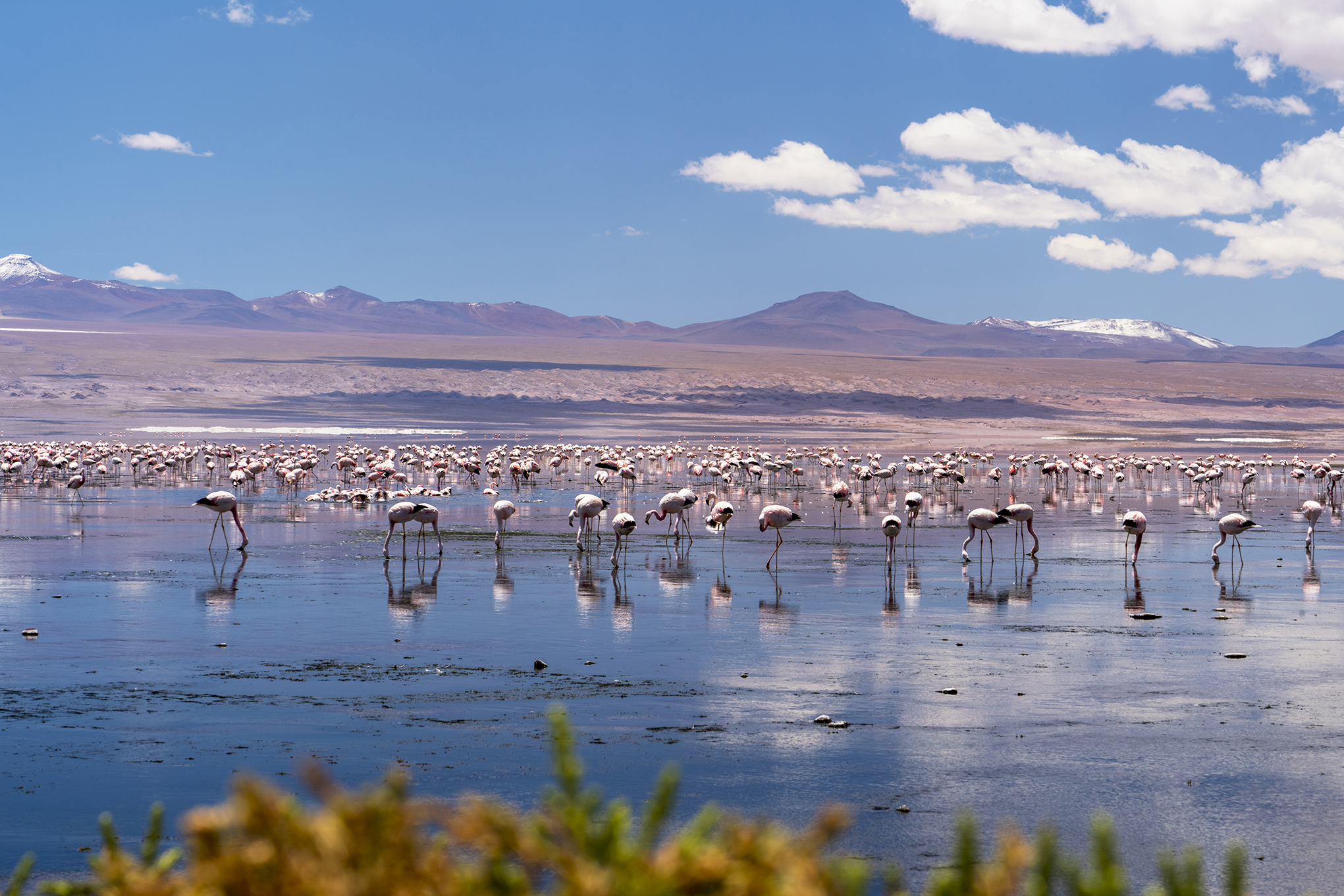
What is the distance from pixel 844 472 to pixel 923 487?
6130 millimetres

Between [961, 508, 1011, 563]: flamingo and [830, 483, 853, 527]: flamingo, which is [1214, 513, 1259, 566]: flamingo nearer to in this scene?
[961, 508, 1011, 563]: flamingo

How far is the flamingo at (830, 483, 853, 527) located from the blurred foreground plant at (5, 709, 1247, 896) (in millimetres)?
21888

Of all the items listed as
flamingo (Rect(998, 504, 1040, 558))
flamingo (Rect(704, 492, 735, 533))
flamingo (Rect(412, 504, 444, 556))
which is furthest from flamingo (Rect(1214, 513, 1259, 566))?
flamingo (Rect(412, 504, 444, 556))

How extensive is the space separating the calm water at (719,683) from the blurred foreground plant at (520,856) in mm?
4956

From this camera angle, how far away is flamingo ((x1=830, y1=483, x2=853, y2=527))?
24194mm

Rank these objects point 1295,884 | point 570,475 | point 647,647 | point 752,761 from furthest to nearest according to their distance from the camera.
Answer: point 570,475
point 647,647
point 752,761
point 1295,884

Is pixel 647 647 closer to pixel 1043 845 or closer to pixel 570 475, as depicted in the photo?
pixel 1043 845

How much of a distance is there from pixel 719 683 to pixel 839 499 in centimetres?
1347

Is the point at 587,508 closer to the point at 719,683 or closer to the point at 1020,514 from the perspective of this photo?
the point at 1020,514

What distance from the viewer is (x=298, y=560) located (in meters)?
19.0

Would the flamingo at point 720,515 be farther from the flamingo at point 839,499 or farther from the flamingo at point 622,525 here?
the flamingo at point 839,499

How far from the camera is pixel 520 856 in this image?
6.72ft

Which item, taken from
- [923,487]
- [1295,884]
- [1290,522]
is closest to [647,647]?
[1295,884]

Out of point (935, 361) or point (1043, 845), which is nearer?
point (1043, 845)
